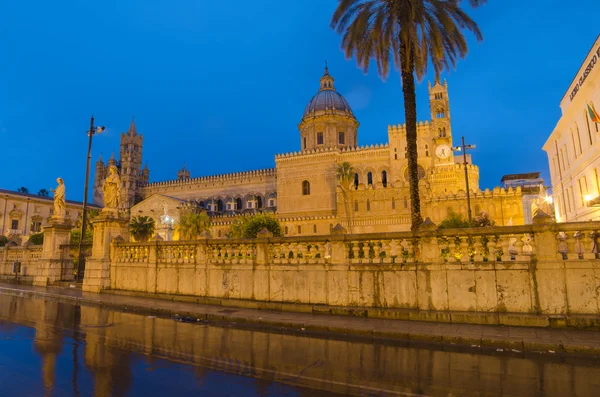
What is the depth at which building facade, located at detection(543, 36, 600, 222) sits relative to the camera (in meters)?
23.3

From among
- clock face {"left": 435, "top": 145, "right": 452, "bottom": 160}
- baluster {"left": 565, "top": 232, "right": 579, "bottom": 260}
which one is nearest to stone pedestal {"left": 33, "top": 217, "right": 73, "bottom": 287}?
baluster {"left": 565, "top": 232, "right": 579, "bottom": 260}

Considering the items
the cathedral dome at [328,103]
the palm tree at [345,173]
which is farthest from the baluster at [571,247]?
the cathedral dome at [328,103]

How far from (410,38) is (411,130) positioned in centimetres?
319

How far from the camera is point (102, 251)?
15945mm

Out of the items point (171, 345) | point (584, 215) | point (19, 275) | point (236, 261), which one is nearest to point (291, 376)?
point (171, 345)

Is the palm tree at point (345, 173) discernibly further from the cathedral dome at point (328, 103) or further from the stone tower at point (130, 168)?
the stone tower at point (130, 168)

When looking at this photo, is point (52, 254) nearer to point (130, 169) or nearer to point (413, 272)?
point (413, 272)

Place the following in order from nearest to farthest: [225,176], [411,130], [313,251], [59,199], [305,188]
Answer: [313,251] → [411,130] → [59,199] → [305,188] → [225,176]

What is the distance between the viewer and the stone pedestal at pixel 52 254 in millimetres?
18859

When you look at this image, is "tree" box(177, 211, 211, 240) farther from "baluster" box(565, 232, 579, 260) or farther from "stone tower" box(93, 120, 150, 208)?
"baluster" box(565, 232, 579, 260)

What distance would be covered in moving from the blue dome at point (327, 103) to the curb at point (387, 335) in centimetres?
6225

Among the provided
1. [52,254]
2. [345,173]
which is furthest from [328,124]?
[52,254]

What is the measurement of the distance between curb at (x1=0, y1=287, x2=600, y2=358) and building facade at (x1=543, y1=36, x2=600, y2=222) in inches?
688

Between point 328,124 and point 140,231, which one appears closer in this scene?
point 140,231
